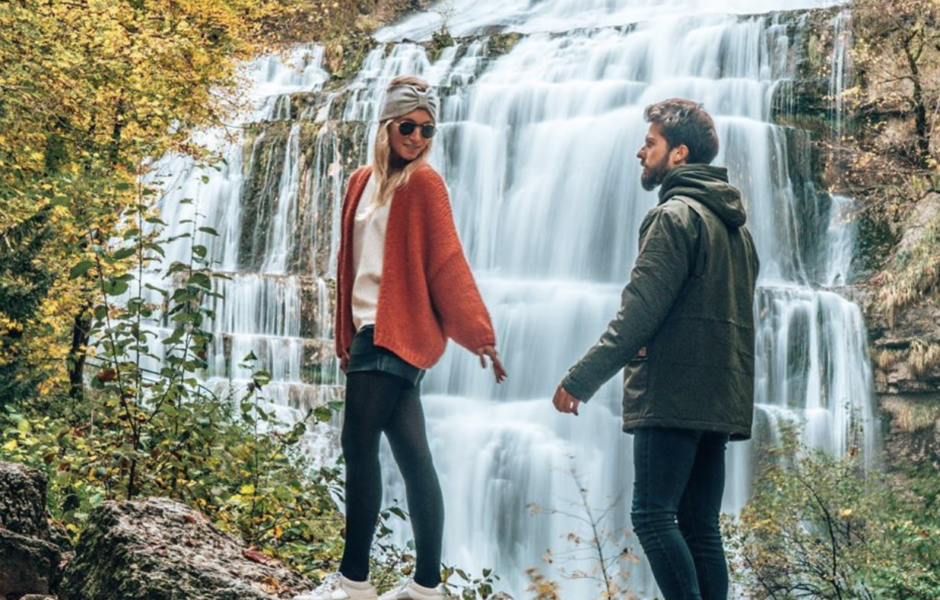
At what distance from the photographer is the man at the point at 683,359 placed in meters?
3.73

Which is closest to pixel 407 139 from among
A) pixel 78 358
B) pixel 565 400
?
pixel 565 400

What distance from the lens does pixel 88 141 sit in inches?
489

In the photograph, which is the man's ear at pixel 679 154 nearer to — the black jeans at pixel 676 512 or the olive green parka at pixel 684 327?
the olive green parka at pixel 684 327

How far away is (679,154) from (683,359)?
0.68 meters

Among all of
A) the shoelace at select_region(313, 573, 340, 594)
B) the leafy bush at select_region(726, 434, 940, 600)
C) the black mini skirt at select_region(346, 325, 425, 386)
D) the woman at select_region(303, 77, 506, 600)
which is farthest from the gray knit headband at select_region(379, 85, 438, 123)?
the leafy bush at select_region(726, 434, 940, 600)

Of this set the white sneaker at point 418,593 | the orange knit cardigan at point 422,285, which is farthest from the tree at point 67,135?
the white sneaker at point 418,593

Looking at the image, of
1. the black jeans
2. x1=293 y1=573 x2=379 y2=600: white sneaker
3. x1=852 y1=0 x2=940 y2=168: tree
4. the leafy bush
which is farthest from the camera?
x1=852 y1=0 x2=940 y2=168: tree

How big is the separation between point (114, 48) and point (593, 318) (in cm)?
863

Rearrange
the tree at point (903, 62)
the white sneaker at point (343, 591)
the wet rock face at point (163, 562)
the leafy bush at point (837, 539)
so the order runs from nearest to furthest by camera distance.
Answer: the wet rock face at point (163, 562)
the white sneaker at point (343, 591)
the leafy bush at point (837, 539)
the tree at point (903, 62)

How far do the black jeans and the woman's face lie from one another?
112 cm

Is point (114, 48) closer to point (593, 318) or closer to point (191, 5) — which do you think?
point (191, 5)

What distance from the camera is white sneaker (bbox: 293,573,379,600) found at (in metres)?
3.79

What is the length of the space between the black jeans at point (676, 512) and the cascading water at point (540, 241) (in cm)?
995

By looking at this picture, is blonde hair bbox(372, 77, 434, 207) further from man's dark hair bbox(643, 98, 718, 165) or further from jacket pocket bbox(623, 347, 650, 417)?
jacket pocket bbox(623, 347, 650, 417)
